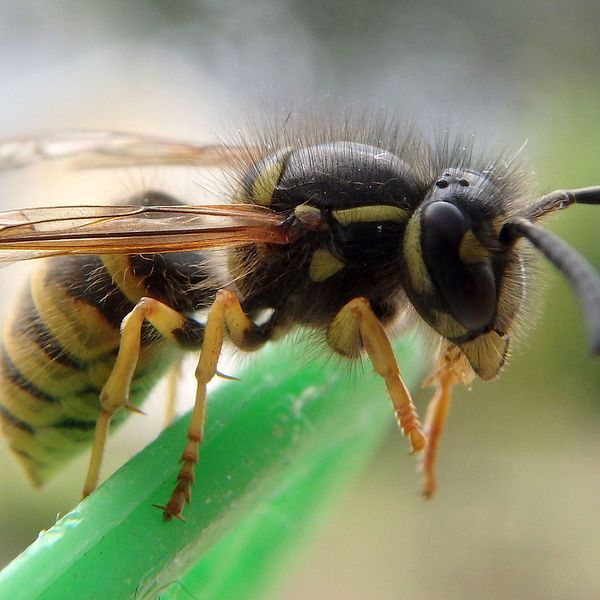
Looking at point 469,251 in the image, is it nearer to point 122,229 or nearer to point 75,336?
point 122,229

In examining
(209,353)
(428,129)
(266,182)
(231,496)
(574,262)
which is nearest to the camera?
Answer: (574,262)

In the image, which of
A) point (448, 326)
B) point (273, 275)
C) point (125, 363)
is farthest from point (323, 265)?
point (125, 363)

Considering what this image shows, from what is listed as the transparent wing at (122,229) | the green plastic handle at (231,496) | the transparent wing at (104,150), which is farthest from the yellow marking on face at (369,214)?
the transparent wing at (104,150)

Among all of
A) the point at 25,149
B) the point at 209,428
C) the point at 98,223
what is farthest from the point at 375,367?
the point at 25,149

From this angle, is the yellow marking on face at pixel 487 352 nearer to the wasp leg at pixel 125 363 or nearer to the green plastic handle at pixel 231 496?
the green plastic handle at pixel 231 496

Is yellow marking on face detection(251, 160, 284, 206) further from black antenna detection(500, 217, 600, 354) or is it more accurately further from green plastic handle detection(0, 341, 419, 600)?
black antenna detection(500, 217, 600, 354)

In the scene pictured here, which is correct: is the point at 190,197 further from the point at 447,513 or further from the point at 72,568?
the point at 447,513
